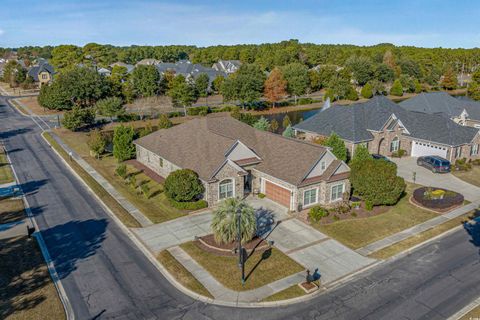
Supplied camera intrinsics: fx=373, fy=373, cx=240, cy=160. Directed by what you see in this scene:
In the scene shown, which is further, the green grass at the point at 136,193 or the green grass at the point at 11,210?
the green grass at the point at 136,193

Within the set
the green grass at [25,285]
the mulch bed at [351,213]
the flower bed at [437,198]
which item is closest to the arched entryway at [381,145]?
the flower bed at [437,198]

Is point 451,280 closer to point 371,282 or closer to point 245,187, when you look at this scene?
point 371,282

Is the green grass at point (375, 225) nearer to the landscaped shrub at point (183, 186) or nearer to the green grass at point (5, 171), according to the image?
the landscaped shrub at point (183, 186)

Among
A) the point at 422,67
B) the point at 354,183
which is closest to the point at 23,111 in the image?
the point at 354,183

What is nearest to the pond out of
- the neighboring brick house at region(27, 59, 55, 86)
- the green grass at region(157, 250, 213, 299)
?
the green grass at region(157, 250, 213, 299)

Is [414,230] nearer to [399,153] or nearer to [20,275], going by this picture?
[399,153]
